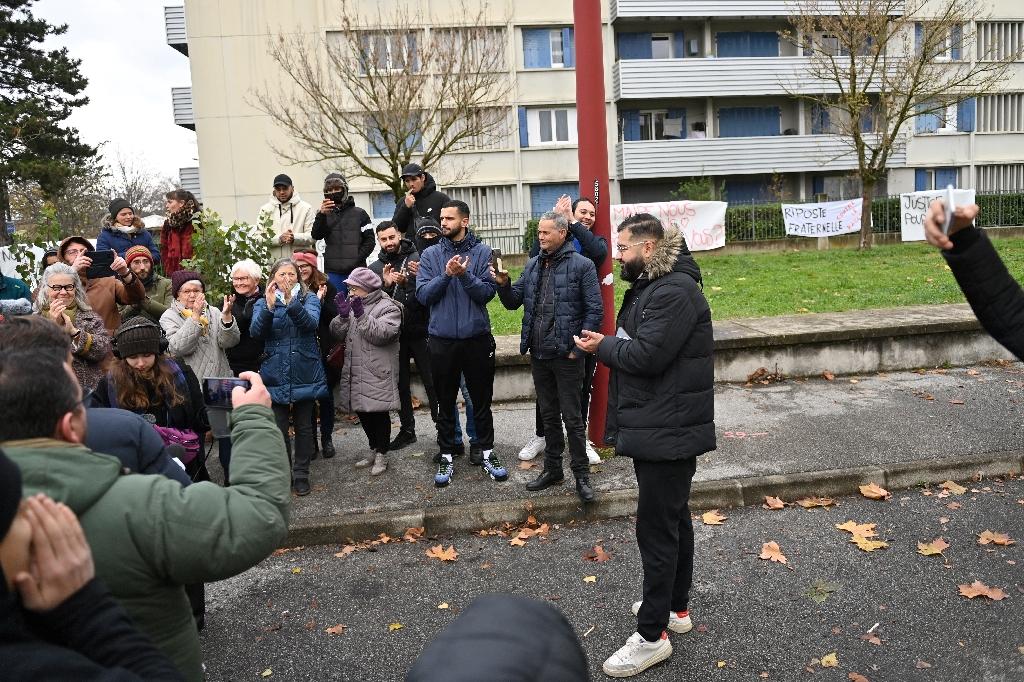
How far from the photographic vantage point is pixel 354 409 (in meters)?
6.77

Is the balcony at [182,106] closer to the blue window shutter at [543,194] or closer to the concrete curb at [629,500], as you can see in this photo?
the blue window shutter at [543,194]

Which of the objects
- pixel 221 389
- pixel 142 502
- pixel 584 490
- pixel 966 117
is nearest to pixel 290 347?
pixel 584 490

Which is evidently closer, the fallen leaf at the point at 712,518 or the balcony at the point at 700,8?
the fallen leaf at the point at 712,518

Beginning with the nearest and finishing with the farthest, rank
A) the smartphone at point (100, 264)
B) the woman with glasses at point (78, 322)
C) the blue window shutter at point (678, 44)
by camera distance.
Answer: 1. the woman with glasses at point (78, 322)
2. the smartphone at point (100, 264)
3. the blue window shutter at point (678, 44)

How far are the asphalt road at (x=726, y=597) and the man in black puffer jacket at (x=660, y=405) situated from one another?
289 millimetres

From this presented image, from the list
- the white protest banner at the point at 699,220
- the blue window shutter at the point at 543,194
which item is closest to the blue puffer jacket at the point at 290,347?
the white protest banner at the point at 699,220

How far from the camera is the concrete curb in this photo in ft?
Answer: 18.8

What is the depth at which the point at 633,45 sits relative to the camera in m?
34.3

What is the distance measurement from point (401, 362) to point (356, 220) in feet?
5.97

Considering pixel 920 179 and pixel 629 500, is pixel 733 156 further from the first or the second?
pixel 629 500

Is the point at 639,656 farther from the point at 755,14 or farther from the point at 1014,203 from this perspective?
the point at 755,14

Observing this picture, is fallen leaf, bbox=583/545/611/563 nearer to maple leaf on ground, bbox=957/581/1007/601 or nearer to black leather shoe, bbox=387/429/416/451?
maple leaf on ground, bbox=957/581/1007/601

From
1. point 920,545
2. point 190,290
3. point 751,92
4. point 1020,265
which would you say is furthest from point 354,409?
point 751,92

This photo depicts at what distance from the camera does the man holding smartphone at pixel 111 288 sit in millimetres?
7023
